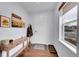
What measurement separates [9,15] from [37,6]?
1.62 ft

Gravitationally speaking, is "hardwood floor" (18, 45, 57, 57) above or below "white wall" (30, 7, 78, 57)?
below

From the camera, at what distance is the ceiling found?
1.70 meters

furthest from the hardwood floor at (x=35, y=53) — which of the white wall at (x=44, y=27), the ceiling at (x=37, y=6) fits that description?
the ceiling at (x=37, y=6)

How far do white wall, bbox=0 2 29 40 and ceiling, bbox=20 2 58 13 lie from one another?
0.09 meters

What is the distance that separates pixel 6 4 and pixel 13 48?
0.72m

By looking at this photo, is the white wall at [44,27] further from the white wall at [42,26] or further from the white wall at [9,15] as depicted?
the white wall at [9,15]

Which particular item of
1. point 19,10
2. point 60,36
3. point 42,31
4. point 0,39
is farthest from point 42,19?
point 0,39

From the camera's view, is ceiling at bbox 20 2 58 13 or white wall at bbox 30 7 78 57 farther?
white wall at bbox 30 7 78 57

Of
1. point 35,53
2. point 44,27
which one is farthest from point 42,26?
point 35,53

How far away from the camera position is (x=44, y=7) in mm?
1790

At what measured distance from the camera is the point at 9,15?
5.41 feet

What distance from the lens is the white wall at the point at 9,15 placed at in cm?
160

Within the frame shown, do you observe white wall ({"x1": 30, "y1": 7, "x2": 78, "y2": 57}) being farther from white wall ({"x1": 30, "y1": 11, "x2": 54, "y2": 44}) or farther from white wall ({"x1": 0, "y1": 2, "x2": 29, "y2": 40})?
white wall ({"x1": 0, "y1": 2, "x2": 29, "y2": 40})

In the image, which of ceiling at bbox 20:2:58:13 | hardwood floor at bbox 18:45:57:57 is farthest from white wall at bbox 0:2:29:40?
hardwood floor at bbox 18:45:57:57
